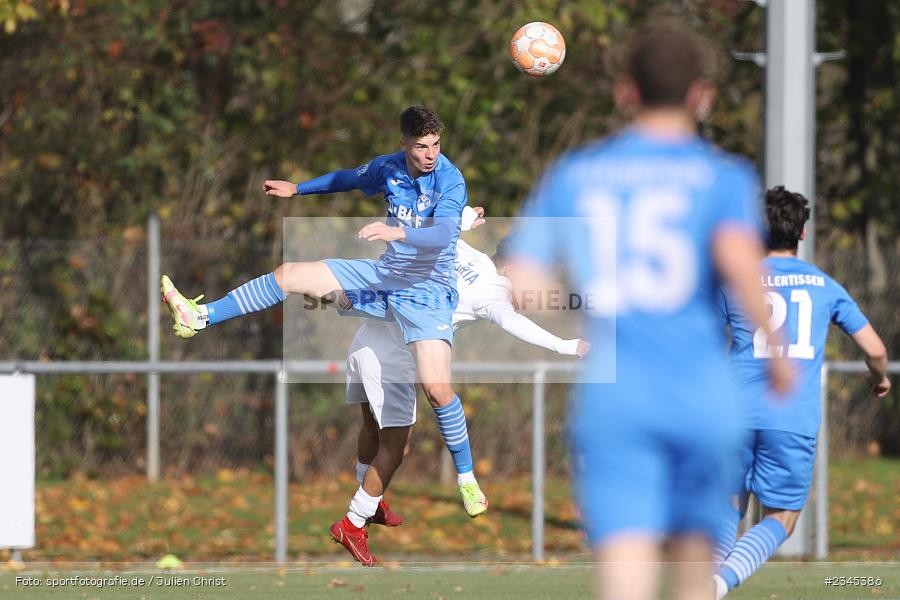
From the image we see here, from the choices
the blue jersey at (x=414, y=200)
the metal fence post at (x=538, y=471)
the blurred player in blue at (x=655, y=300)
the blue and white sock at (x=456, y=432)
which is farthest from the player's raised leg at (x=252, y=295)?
the blurred player in blue at (x=655, y=300)

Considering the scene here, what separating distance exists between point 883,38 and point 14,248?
9207 mm

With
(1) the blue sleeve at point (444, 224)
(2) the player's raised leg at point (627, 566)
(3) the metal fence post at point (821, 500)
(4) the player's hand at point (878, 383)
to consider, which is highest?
(1) the blue sleeve at point (444, 224)

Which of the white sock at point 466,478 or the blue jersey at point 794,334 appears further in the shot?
the white sock at point 466,478

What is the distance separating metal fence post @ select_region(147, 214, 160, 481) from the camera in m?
13.4

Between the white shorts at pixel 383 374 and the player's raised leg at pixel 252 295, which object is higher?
the player's raised leg at pixel 252 295

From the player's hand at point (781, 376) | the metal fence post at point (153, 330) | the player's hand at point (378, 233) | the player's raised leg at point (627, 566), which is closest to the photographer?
the player's raised leg at point (627, 566)

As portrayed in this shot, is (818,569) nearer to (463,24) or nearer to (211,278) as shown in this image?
(211,278)

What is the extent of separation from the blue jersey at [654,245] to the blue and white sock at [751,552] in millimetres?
2459

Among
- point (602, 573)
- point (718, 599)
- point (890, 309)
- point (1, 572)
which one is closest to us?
point (602, 573)

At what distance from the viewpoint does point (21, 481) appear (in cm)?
1009

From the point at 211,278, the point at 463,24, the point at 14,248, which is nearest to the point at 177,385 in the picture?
the point at 211,278

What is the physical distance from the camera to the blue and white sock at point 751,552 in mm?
6512

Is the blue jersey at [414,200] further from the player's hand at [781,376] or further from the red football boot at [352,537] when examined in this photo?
the player's hand at [781,376]

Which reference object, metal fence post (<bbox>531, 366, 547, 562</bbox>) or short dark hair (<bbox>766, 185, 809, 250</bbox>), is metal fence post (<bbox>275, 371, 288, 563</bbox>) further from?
short dark hair (<bbox>766, 185, 809, 250</bbox>)
